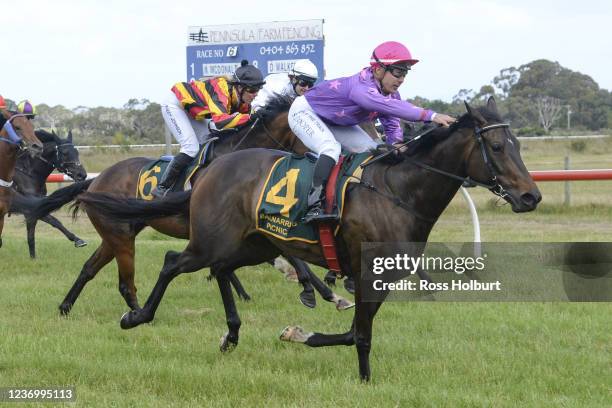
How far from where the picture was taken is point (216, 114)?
7383mm

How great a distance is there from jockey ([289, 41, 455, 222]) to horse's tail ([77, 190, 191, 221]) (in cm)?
103

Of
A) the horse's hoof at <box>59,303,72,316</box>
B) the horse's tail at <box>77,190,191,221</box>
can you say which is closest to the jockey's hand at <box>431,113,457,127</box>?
the horse's tail at <box>77,190,191,221</box>

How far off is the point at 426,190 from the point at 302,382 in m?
1.39

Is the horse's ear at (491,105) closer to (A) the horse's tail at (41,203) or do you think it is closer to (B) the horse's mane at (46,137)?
(A) the horse's tail at (41,203)

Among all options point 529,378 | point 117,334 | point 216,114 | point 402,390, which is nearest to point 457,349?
point 529,378

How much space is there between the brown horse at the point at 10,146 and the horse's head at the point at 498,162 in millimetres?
6351

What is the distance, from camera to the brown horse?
31.5 ft

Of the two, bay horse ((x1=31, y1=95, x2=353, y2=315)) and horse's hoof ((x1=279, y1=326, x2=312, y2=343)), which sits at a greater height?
bay horse ((x1=31, y1=95, x2=353, y2=315))

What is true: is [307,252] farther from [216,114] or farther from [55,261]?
[55,261]

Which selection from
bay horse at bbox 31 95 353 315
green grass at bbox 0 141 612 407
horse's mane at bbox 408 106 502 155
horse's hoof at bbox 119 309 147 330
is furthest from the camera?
bay horse at bbox 31 95 353 315

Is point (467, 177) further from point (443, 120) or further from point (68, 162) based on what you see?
point (68, 162)

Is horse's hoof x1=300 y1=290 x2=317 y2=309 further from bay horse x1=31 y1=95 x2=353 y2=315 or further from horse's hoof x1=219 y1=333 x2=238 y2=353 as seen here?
horse's hoof x1=219 y1=333 x2=238 y2=353

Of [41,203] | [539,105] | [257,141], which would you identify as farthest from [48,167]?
[539,105]

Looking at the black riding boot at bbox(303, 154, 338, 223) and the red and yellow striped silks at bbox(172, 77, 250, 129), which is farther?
the red and yellow striped silks at bbox(172, 77, 250, 129)
